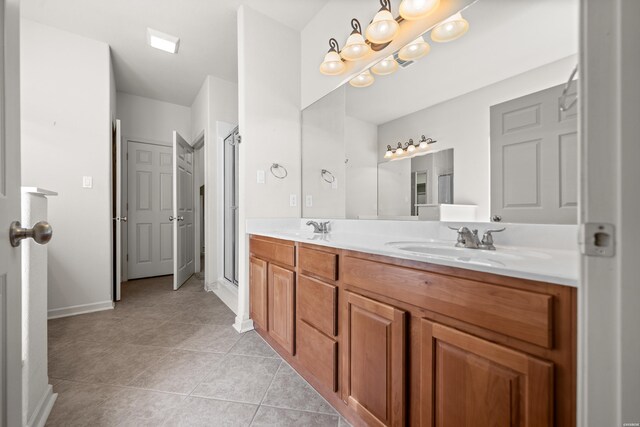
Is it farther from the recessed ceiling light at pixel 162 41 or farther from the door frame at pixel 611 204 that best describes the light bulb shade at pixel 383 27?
the recessed ceiling light at pixel 162 41

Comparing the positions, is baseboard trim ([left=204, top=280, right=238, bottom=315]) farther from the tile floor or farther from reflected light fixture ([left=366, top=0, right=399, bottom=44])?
reflected light fixture ([left=366, top=0, right=399, bottom=44])

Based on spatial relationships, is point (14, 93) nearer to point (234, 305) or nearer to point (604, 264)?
point (604, 264)

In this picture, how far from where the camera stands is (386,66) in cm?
171

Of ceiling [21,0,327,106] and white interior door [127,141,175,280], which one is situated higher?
ceiling [21,0,327,106]

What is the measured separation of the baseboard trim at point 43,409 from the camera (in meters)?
1.13

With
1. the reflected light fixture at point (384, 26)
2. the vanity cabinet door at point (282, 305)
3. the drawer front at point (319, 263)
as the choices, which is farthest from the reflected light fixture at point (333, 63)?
the vanity cabinet door at point (282, 305)

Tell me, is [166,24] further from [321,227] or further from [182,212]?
[321,227]

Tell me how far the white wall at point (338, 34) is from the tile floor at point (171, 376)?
2045mm

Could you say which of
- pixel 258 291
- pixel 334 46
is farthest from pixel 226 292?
pixel 334 46

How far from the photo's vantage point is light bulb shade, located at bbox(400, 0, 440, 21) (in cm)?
139

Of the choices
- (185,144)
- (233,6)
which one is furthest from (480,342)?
(185,144)

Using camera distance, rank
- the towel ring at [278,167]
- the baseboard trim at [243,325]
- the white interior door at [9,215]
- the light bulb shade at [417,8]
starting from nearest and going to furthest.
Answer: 1. the white interior door at [9,215]
2. the light bulb shade at [417,8]
3. the baseboard trim at [243,325]
4. the towel ring at [278,167]

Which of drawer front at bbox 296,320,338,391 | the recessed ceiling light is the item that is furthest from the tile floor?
the recessed ceiling light

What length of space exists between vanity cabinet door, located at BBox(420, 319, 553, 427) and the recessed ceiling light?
325 cm
